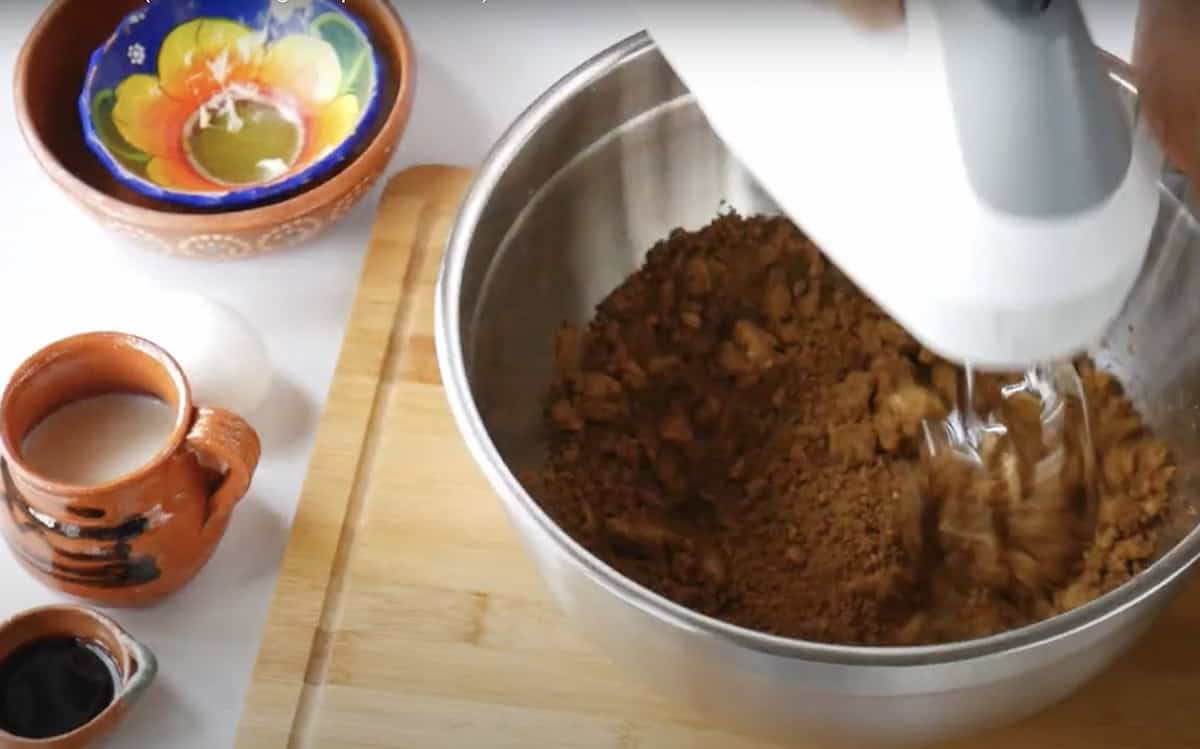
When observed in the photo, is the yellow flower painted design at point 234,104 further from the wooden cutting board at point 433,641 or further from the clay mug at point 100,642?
the clay mug at point 100,642

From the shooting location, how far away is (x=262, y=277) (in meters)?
0.88

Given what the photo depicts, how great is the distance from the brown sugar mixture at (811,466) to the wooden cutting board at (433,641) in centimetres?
5

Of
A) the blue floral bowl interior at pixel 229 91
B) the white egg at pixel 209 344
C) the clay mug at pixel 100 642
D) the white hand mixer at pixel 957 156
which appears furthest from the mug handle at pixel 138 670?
the white hand mixer at pixel 957 156

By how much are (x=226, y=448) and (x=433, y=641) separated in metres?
0.14

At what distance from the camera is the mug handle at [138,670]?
675 millimetres

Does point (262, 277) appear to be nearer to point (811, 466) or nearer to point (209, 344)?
point (209, 344)

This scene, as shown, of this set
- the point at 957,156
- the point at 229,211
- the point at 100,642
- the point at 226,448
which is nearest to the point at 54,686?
the point at 100,642

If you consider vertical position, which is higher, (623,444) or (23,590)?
(623,444)

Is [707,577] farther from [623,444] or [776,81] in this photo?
[776,81]

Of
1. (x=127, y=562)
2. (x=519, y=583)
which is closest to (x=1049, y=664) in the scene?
(x=519, y=583)

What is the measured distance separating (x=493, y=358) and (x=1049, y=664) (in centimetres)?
31

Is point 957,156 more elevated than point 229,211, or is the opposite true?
point 957,156

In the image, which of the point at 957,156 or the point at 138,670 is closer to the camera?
the point at 957,156

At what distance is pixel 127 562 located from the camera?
27.6 inches
